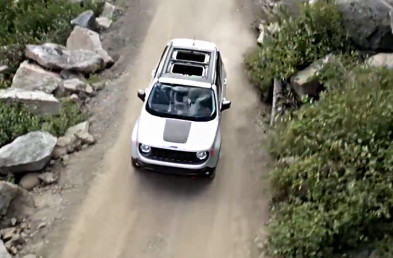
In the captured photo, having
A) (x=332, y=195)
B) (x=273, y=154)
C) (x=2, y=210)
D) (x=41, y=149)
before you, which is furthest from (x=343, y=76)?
(x=2, y=210)

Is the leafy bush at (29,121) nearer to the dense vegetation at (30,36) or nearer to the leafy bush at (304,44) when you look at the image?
the dense vegetation at (30,36)

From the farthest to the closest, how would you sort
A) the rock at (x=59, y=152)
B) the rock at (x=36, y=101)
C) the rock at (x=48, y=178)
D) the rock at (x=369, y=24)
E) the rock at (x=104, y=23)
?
the rock at (x=104, y=23) < the rock at (x=369, y=24) < the rock at (x=36, y=101) < the rock at (x=59, y=152) < the rock at (x=48, y=178)

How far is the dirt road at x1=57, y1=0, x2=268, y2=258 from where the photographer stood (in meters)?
10.5

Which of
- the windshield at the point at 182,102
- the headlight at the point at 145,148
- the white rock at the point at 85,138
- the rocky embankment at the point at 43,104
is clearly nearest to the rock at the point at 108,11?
the rocky embankment at the point at 43,104

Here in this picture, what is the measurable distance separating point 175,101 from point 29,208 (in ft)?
13.1

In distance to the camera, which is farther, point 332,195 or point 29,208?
point 29,208

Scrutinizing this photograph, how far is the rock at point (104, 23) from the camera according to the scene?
19188 millimetres

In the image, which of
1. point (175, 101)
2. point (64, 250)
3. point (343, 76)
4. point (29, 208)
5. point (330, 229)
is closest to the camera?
point (330, 229)

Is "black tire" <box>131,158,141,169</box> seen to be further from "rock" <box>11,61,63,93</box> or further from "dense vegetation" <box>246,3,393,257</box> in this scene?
"rock" <box>11,61,63,93</box>

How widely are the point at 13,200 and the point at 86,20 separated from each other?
9083 mm

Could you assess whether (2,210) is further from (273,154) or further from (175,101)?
(273,154)

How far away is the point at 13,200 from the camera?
36.6ft

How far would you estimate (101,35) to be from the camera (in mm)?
18844

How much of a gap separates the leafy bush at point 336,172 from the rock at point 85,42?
735cm
